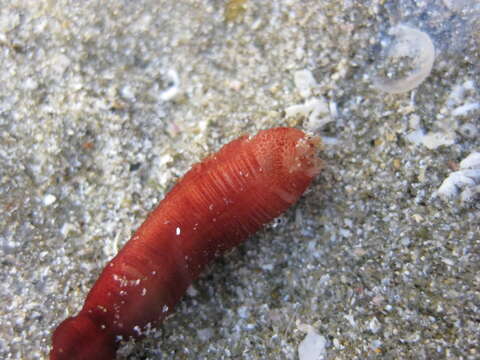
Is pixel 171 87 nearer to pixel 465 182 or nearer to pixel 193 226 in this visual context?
pixel 193 226

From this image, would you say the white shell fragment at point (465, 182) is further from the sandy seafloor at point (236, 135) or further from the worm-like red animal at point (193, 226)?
the worm-like red animal at point (193, 226)

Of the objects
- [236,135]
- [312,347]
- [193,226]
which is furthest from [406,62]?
[312,347]

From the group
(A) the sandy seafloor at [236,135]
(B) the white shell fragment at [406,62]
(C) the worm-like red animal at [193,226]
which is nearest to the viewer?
(C) the worm-like red animal at [193,226]

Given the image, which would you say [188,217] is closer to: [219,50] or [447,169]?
[219,50]

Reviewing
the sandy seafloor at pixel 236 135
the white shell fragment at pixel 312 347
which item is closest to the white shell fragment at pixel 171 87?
the sandy seafloor at pixel 236 135

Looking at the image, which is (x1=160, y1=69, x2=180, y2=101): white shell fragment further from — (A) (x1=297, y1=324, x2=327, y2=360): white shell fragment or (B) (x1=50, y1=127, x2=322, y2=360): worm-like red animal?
(A) (x1=297, y1=324, x2=327, y2=360): white shell fragment

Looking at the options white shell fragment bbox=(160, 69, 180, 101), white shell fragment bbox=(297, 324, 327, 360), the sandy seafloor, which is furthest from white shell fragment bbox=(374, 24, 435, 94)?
white shell fragment bbox=(297, 324, 327, 360)
